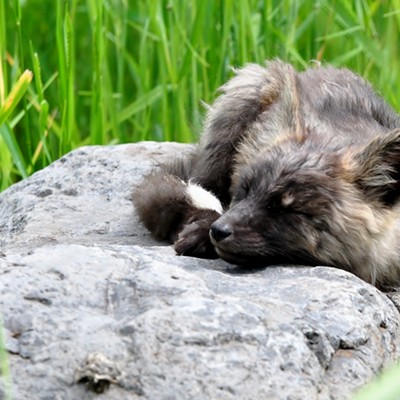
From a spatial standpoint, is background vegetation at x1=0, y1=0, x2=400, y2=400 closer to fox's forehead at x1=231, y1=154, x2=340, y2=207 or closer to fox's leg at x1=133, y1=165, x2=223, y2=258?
fox's leg at x1=133, y1=165, x2=223, y2=258

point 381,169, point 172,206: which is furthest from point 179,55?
point 381,169

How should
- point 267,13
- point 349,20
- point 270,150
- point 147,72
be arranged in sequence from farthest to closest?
1. point 147,72
2. point 267,13
3. point 349,20
4. point 270,150

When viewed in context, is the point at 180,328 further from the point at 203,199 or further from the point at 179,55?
the point at 179,55

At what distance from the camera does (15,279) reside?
3600mm

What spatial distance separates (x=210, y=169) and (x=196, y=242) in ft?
3.27

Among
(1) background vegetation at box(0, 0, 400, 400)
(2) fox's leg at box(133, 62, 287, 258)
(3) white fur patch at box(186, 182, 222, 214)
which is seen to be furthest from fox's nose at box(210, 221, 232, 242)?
(1) background vegetation at box(0, 0, 400, 400)

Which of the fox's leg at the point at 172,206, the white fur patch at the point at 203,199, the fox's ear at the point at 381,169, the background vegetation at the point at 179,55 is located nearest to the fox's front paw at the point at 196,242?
the fox's leg at the point at 172,206

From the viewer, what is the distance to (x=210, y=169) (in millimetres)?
5562

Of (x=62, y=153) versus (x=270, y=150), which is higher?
(x=270, y=150)

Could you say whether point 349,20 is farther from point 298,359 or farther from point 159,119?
point 298,359

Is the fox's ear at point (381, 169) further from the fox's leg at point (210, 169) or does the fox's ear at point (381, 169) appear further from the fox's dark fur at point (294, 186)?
the fox's leg at point (210, 169)

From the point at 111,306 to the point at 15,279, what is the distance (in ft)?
1.11

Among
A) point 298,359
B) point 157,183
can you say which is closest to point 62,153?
point 157,183

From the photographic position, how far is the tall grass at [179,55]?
650cm
